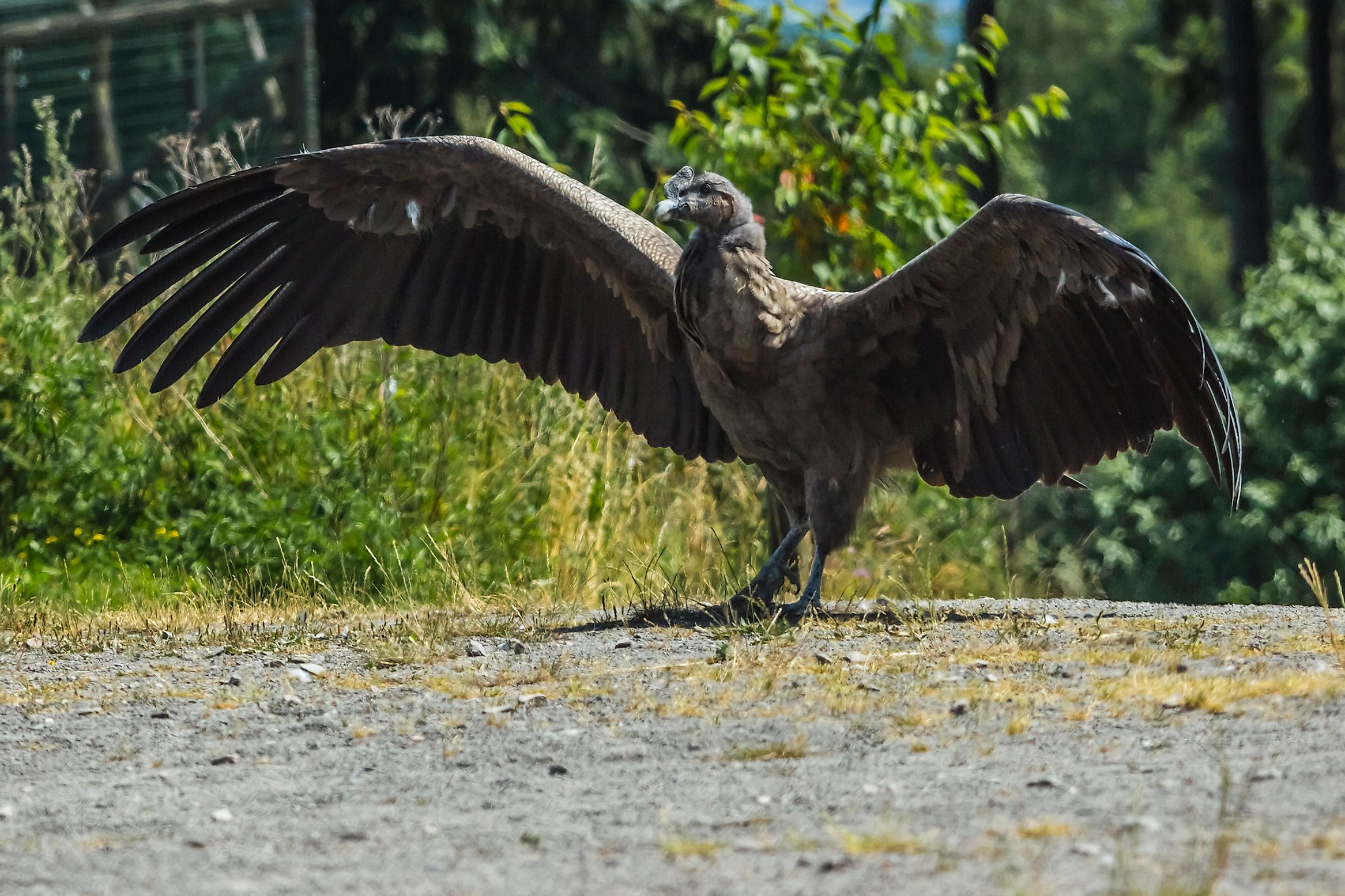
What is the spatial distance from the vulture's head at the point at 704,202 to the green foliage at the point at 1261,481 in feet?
13.7

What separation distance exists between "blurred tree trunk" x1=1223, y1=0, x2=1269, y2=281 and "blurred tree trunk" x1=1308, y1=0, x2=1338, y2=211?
2.83 ft

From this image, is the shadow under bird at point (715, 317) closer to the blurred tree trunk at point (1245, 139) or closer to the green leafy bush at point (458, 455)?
the green leafy bush at point (458, 455)

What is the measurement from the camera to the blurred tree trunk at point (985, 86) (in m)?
10.7

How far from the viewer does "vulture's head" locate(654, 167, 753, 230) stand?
6.36 meters

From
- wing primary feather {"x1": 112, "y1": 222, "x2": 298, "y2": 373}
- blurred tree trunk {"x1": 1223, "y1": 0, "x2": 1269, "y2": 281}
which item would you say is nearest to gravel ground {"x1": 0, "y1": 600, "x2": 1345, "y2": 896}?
wing primary feather {"x1": 112, "y1": 222, "x2": 298, "y2": 373}

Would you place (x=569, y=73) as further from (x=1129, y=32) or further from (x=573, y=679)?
(x=1129, y=32)

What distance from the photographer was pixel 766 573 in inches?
268

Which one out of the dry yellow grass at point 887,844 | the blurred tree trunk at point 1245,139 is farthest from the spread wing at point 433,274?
the blurred tree trunk at point 1245,139

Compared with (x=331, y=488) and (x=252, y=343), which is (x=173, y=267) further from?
(x=331, y=488)

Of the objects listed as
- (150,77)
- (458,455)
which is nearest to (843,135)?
(458,455)

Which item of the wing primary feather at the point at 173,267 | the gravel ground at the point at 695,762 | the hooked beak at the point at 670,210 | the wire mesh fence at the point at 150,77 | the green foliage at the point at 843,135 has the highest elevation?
the wire mesh fence at the point at 150,77

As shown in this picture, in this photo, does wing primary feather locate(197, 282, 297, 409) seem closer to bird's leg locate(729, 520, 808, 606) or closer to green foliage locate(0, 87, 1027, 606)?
green foliage locate(0, 87, 1027, 606)

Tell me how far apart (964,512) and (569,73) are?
44.5 feet

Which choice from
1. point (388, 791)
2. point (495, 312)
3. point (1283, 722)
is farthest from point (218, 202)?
point (1283, 722)
